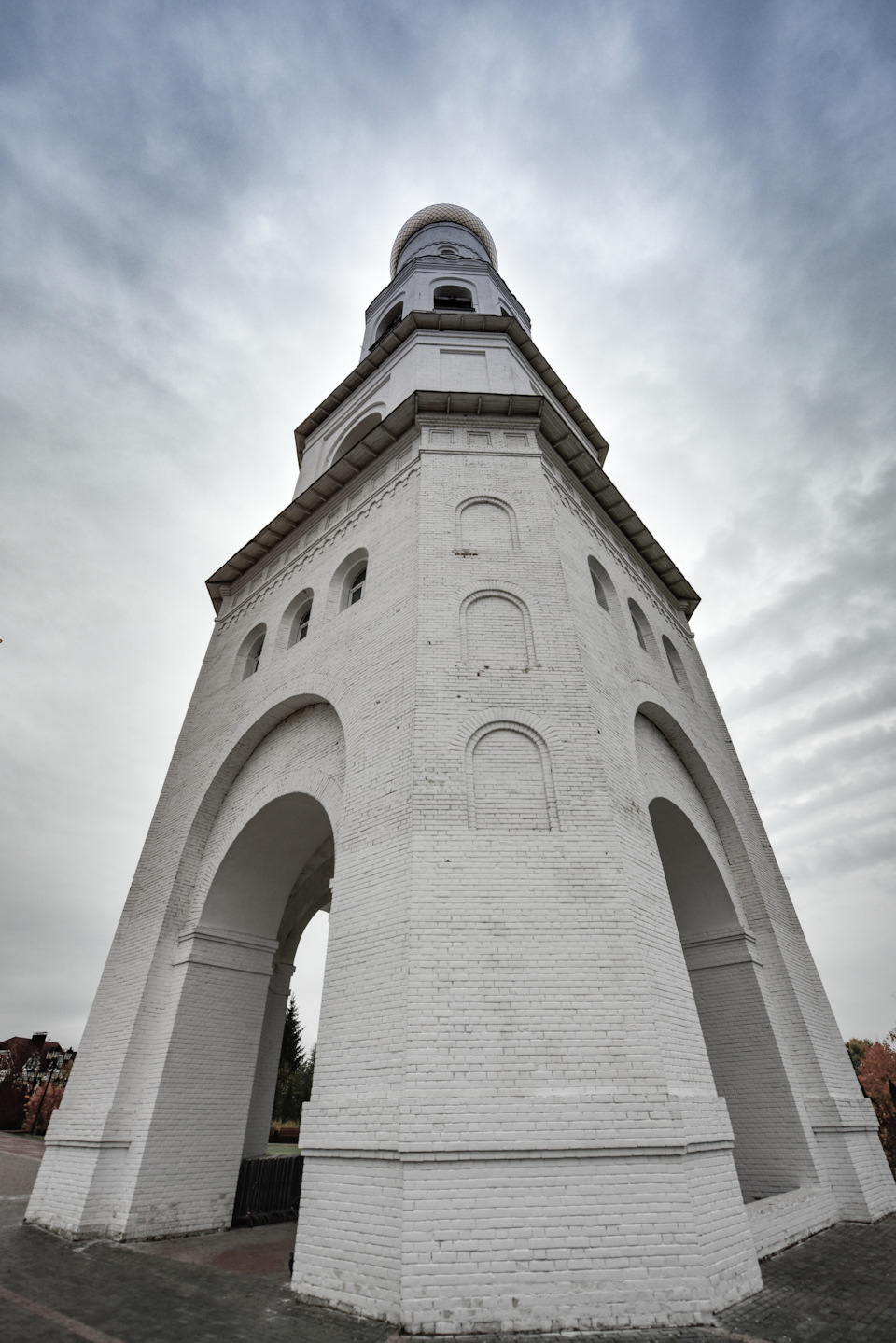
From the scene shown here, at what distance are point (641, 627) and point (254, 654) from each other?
7.76 meters

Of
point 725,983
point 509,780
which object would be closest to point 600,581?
point 509,780

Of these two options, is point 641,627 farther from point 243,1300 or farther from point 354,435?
point 243,1300

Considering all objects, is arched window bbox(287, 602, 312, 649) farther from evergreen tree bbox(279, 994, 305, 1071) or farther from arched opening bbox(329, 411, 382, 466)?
evergreen tree bbox(279, 994, 305, 1071)

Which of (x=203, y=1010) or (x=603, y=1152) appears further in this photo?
(x=203, y=1010)

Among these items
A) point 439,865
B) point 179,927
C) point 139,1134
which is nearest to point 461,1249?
point 439,865

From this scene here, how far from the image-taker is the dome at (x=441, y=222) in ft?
74.3

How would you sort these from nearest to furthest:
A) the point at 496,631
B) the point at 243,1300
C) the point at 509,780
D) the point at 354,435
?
the point at 243,1300
the point at 509,780
the point at 496,631
the point at 354,435

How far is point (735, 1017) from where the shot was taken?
9828mm

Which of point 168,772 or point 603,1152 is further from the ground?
point 168,772

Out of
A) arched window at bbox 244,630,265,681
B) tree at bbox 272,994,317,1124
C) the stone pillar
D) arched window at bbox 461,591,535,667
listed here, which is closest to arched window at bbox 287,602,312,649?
arched window at bbox 244,630,265,681

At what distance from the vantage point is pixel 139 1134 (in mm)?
8312

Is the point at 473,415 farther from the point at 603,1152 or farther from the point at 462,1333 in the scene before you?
the point at 462,1333

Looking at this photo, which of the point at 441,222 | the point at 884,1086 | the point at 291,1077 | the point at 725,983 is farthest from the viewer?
the point at 291,1077

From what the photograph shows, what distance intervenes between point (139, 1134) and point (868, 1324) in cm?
777
